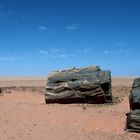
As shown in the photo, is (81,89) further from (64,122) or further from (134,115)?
(134,115)

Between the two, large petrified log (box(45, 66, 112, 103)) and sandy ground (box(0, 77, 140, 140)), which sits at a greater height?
large petrified log (box(45, 66, 112, 103))

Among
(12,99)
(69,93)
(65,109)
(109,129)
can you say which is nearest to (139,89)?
(109,129)

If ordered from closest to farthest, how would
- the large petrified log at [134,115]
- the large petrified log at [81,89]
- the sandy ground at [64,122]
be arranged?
the sandy ground at [64,122], the large petrified log at [134,115], the large petrified log at [81,89]

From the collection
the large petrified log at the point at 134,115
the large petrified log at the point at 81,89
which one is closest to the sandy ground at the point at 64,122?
the large petrified log at the point at 134,115

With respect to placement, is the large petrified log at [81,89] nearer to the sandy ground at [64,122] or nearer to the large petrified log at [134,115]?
the sandy ground at [64,122]

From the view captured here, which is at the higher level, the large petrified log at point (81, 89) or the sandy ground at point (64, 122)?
the large petrified log at point (81, 89)

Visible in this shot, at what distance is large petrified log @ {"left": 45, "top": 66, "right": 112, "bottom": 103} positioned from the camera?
14.3 m

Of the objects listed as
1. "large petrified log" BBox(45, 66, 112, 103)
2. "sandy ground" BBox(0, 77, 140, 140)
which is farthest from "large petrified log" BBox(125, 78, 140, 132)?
"large petrified log" BBox(45, 66, 112, 103)

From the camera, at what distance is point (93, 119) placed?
11391mm

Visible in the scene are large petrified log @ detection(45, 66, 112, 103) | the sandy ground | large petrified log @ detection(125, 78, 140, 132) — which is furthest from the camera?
large petrified log @ detection(45, 66, 112, 103)

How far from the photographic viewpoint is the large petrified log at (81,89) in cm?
1432

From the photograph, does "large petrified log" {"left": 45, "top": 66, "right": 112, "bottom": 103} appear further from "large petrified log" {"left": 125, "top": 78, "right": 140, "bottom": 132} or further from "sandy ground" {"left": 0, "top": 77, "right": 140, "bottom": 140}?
"large petrified log" {"left": 125, "top": 78, "right": 140, "bottom": 132}

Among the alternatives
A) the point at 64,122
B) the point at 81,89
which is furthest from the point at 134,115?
the point at 81,89

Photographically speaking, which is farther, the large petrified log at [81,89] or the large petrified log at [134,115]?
the large petrified log at [81,89]
